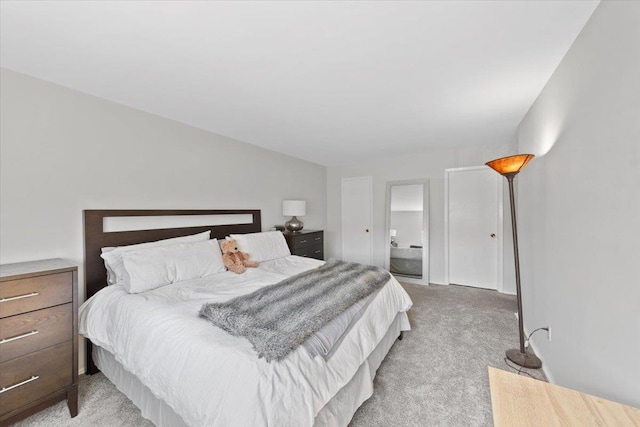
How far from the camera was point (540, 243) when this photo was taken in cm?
210

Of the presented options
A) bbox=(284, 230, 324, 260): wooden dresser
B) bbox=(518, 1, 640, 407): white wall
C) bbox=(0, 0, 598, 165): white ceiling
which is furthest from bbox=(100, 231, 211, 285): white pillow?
bbox=(518, 1, 640, 407): white wall

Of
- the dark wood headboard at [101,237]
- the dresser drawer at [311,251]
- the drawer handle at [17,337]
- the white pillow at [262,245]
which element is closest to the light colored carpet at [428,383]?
the dark wood headboard at [101,237]

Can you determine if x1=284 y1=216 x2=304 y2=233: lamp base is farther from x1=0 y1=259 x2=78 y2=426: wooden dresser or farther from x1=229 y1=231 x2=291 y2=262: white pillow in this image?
x1=0 y1=259 x2=78 y2=426: wooden dresser

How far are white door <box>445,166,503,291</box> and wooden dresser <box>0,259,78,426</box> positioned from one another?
455cm

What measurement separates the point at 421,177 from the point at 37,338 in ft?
15.5

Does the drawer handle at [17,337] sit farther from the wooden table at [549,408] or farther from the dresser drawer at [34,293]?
the wooden table at [549,408]

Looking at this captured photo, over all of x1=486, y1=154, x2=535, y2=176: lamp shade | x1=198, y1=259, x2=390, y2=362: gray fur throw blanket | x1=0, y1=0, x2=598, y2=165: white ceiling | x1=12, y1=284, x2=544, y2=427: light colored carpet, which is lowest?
x1=12, y1=284, x2=544, y2=427: light colored carpet

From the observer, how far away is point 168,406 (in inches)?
55.0

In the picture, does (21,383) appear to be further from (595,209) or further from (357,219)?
(357,219)

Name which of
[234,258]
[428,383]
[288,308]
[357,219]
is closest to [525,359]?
[428,383]

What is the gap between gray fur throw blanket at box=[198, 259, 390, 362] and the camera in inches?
48.7

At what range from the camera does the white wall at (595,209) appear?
1004mm

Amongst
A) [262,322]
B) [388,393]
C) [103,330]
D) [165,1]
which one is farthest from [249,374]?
[165,1]

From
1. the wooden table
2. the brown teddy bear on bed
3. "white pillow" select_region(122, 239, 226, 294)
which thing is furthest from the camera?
Answer: the brown teddy bear on bed
